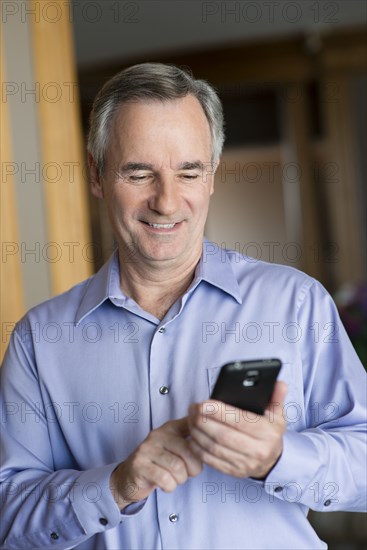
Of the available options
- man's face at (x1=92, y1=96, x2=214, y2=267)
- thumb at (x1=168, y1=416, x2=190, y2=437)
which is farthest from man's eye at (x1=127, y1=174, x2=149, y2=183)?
thumb at (x1=168, y1=416, x2=190, y2=437)

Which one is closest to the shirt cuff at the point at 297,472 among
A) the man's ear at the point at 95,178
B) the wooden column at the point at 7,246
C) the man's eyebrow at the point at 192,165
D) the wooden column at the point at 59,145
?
the man's eyebrow at the point at 192,165

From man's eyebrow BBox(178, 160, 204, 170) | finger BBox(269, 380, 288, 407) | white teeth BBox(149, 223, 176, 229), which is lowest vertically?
finger BBox(269, 380, 288, 407)

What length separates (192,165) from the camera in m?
1.47

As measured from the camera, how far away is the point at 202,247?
1.57m

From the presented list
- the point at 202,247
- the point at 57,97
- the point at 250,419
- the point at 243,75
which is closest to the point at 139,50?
the point at 243,75

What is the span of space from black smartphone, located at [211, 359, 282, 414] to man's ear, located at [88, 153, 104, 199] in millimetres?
610

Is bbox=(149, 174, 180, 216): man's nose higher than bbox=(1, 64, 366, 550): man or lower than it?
higher

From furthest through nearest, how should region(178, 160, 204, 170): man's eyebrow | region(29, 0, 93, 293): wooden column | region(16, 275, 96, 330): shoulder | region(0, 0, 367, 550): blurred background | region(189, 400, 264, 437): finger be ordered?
region(0, 0, 367, 550): blurred background → region(29, 0, 93, 293): wooden column → region(16, 275, 96, 330): shoulder → region(178, 160, 204, 170): man's eyebrow → region(189, 400, 264, 437): finger

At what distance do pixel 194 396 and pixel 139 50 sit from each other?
5.60 meters

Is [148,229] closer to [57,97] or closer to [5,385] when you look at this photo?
[5,385]

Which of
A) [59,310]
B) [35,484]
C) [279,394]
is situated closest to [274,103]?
[59,310]

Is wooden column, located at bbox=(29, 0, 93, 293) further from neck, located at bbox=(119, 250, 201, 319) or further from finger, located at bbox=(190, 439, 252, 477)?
finger, located at bbox=(190, 439, 252, 477)

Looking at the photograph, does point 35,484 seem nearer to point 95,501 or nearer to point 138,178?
point 95,501

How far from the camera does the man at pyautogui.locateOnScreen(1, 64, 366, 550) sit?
138 cm
